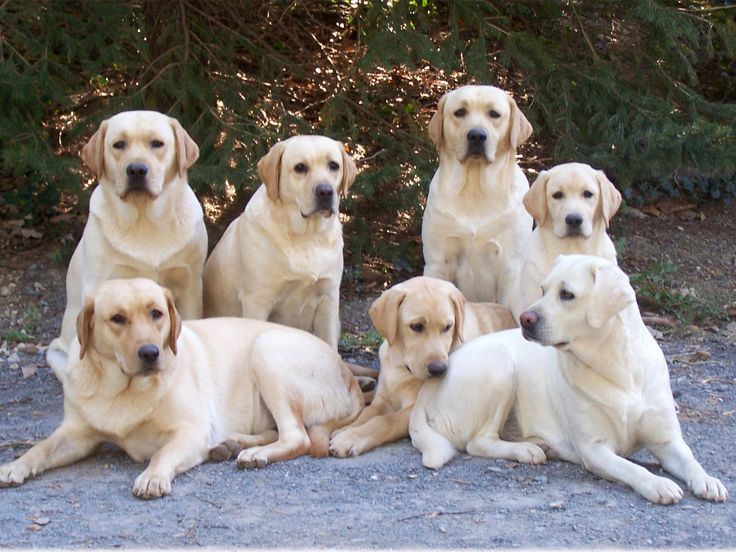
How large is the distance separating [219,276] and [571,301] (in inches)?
106

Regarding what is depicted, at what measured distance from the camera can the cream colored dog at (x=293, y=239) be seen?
6500 millimetres

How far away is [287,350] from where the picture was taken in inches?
235

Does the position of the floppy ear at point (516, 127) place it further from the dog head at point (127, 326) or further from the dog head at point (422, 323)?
the dog head at point (127, 326)

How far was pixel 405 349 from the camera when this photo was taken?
19.1 ft

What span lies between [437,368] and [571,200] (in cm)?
133

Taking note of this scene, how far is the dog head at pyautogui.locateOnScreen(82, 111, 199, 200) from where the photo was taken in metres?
6.31

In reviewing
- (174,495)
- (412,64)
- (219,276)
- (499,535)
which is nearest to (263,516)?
(174,495)

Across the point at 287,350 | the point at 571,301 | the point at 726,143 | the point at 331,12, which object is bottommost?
the point at 287,350

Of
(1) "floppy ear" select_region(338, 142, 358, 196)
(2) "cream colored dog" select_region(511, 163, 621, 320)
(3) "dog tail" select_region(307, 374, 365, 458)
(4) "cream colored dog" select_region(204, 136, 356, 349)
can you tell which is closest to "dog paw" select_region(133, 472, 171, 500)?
(3) "dog tail" select_region(307, 374, 365, 458)

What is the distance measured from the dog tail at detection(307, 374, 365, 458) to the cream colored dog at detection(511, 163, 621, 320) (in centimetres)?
108

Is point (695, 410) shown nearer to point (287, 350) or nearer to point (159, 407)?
point (287, 350)

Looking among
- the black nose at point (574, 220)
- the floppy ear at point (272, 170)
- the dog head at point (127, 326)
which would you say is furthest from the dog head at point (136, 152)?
the black nose at point (574, 220)

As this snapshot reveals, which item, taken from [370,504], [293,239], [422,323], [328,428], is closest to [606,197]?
[422,323]

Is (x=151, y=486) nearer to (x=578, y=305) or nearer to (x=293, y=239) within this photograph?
(x=578, y=305)
